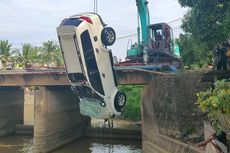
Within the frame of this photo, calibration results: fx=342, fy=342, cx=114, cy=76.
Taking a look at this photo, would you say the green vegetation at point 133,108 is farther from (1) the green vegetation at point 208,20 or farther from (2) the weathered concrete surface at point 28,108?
(1) the green vegetation at point 208,20

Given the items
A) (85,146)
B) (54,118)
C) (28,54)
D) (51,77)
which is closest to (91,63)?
(51,77)

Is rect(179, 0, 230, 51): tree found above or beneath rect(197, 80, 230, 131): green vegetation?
above

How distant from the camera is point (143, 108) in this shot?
2184cm

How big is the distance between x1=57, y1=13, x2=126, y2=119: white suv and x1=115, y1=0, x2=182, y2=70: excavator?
3.25 metres

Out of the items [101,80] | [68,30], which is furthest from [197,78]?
[68,30]

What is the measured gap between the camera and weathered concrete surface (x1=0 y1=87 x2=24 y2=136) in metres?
30.8

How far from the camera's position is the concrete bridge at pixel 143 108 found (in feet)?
57.4

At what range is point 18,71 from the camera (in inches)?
1045

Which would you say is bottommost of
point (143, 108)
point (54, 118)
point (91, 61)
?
point (54, 118)

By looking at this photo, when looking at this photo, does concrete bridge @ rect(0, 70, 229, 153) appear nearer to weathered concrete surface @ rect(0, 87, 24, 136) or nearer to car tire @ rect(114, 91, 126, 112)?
weathered concrete surface @ rect(0, 87, 24, 136)

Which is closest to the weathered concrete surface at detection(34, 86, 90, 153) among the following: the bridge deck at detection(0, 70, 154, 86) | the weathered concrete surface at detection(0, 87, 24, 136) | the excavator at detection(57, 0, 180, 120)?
the bridge deck at detection(0, 70, 154, 86)

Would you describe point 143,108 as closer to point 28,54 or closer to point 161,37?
point 161,37

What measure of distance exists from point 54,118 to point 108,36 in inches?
367

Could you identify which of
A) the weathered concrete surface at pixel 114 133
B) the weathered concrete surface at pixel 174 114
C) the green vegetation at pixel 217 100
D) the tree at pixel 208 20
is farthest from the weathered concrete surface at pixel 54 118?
the green vegetation at pixel 217 100
